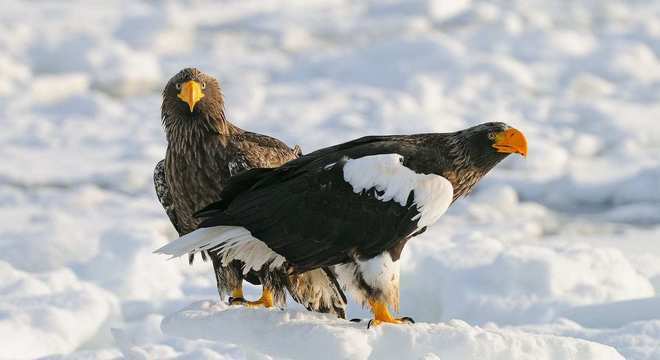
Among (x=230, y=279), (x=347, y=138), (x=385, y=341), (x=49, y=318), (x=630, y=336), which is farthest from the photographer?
(x=347, y=138)

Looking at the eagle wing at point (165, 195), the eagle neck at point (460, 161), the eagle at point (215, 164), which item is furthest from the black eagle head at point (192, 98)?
the eagle neck at point (460, 161)

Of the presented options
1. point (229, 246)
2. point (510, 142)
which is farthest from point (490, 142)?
point (229, 246)

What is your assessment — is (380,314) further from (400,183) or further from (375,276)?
(400,183)

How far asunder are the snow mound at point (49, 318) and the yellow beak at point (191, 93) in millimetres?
1749

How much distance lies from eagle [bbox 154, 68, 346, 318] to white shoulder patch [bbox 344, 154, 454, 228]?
70cm

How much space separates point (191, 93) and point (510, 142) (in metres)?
1.39

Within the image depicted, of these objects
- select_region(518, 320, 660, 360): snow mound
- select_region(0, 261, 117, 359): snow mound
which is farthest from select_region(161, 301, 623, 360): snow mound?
select_region(0, 261, 117, 359): snow mound

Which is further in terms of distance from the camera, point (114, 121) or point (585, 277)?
point (114, 121)

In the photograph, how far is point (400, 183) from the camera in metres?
4.04

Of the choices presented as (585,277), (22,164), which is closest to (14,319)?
(585,277)

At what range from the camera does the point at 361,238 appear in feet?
13.2

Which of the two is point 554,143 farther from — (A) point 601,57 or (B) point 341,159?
(B) point 341,159

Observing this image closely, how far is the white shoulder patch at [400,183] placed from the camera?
4016 mm

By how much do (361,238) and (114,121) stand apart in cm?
817
